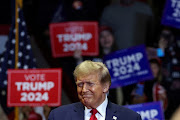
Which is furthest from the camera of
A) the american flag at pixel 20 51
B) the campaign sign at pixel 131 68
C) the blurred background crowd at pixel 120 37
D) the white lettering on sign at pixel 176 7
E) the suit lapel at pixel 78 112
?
the blurred background crowd at pixel 120 37

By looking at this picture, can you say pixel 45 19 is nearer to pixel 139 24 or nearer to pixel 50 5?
pixel 50 5

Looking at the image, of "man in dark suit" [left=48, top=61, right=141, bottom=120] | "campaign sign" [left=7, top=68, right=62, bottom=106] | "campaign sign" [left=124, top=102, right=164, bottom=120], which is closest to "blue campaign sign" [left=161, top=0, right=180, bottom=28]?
"campaign sign" [left=124, top=102, right=164, bottom=120]

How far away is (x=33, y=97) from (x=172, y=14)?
2.56m

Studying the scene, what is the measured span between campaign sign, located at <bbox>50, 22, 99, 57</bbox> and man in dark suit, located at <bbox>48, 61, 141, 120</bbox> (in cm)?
368

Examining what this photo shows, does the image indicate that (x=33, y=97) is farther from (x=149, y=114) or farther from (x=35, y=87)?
(x=149, y=114)

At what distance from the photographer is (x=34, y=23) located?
258 inches

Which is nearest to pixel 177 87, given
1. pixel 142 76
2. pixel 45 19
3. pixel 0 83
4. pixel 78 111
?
pixel 142 76

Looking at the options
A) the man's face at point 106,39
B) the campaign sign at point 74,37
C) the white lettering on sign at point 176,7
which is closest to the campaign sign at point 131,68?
the campaign sign at point 74,37

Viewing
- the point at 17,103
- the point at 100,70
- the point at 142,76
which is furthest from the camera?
the point at 142,76

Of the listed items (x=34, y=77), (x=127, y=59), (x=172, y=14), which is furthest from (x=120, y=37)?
(x=34, y=77)

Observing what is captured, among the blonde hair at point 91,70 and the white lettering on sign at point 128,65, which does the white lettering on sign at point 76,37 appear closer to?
the white lettering on sign at point 128,65

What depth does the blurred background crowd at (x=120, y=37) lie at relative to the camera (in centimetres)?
646

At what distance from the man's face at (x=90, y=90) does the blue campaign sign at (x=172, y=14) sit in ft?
13.1

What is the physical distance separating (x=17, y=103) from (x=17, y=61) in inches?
32.4
